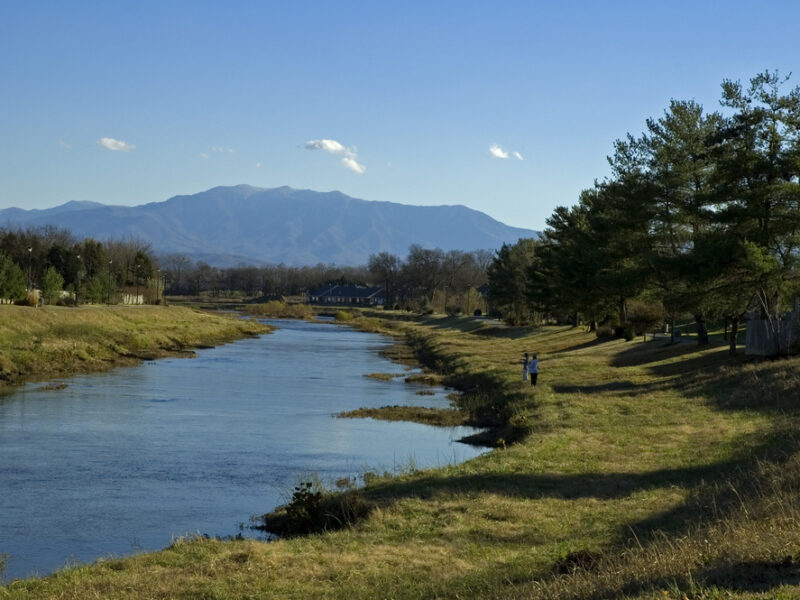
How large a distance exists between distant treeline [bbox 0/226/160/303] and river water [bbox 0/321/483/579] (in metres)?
45.6

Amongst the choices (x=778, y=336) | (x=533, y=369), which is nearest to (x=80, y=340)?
(x=533, y=369)

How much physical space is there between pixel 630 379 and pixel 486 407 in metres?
7.27

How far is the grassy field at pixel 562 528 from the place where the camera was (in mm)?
10734

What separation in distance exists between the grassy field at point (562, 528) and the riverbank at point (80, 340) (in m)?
31.1

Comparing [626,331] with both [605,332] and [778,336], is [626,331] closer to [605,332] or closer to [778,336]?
[605,332]

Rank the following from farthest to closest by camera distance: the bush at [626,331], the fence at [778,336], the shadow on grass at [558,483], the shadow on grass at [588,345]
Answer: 1. the shadow on grass at [588,345]
2. the bush at [626,331]
3. the fence at [778,336]
4. the shadow on grass at [558,483]

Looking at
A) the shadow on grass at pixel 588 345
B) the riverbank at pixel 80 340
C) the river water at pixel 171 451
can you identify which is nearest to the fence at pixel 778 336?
the river water at pixel 171 451

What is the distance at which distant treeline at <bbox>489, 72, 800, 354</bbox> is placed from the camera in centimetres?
3656

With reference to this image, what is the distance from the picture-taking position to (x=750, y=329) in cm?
3994

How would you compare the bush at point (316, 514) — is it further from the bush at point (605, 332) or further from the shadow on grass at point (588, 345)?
the bush at point (605, 332)

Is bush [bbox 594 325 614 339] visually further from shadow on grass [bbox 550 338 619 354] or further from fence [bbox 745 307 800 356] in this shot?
A: fence [bbox 745 307 800 356]

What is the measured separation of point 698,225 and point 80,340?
39146 millimetres

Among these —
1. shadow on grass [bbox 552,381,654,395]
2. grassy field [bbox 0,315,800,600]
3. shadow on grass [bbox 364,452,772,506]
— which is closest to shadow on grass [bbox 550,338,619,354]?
shadow on grass [bbox 552,381,654,395]

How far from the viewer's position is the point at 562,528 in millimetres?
15578
